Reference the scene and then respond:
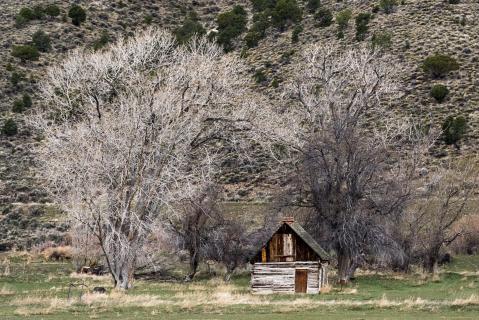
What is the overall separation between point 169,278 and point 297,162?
9260mm

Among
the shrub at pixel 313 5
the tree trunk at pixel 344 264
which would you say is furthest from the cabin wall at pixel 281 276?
the shrub at pixel 313 5

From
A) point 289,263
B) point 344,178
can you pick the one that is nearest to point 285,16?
point 344,178

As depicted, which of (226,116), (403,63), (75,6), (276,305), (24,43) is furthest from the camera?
(75,6)

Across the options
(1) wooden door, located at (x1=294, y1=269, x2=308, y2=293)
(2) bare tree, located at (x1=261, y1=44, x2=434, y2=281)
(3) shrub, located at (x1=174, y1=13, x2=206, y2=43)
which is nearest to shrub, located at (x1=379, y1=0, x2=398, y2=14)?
(3) shrub, located at (x1=174, y1=13, x2=206, y2=43)

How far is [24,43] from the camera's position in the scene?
292 feet

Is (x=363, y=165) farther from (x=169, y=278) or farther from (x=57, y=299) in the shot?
(x=57, y=299)

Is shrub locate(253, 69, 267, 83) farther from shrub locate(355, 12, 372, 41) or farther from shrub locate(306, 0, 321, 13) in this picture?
shrub locate(306, 0, 321, 13)

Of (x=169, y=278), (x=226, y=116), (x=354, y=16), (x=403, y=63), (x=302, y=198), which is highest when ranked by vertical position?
(x=354, y=16)

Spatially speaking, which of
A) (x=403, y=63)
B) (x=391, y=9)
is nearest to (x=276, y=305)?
(x=403, y=63)

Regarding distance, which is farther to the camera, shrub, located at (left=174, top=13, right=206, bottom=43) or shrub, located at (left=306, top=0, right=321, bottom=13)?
shrub, located at (left=306, top=0, right=321, bottom=13)

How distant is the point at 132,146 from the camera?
132 ft

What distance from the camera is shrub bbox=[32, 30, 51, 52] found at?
88.9 meters

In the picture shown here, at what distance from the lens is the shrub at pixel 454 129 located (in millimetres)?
68900

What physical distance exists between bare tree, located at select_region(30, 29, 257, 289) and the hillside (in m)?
18.2
